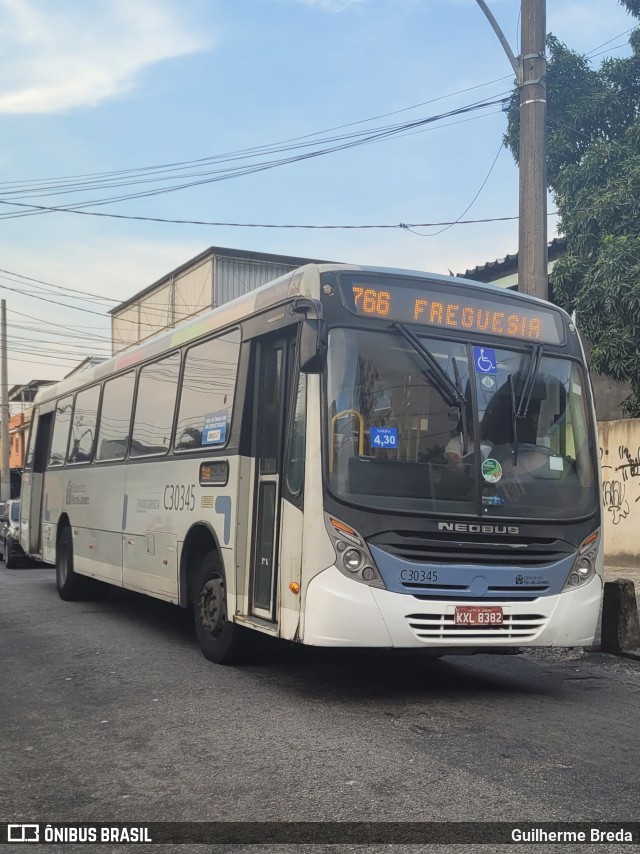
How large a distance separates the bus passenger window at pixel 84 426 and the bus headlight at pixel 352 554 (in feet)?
22.7

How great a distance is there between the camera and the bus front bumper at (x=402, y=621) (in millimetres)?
6574

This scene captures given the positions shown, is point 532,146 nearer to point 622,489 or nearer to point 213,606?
point 213,606

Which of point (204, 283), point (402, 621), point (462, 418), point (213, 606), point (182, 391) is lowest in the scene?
point (213, 606)

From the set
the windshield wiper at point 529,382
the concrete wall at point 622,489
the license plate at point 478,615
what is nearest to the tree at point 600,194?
the concrete wall at point 622,489

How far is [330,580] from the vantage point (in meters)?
6.62

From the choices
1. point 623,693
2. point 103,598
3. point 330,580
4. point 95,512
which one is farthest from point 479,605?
point 103,598

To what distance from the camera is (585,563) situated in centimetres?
742

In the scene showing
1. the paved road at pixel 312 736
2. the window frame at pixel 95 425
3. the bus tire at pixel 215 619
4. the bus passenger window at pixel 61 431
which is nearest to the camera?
the paved road at pixel 312 736

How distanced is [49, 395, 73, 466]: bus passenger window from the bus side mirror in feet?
27.3

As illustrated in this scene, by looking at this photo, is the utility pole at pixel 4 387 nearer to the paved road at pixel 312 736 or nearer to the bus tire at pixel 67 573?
the bus tire at pixel 67 573

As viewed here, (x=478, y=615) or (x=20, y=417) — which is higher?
(x=20, y=417)

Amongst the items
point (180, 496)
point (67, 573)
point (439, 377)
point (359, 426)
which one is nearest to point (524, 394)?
point (439, 377)

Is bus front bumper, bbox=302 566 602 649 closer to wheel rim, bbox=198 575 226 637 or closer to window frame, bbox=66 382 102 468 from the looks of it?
wheel rim, bbox=198 575 226 637

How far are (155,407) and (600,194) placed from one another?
10.7 meters
